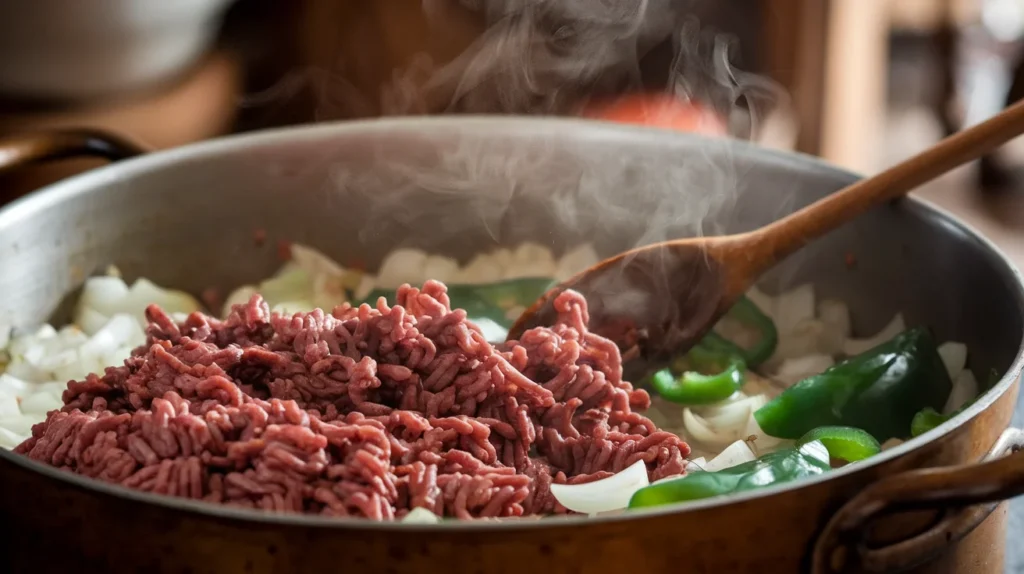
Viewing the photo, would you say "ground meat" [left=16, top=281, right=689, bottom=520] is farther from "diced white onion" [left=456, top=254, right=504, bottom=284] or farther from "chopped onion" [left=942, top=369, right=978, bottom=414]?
"diced white onion" [left=456, top=254, right=504, bottom=284]

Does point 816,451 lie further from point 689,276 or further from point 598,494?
point 689,276

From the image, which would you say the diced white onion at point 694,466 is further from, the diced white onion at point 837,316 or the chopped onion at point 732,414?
the diced white onion at point 837,316

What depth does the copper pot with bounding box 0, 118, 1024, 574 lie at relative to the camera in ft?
3.25

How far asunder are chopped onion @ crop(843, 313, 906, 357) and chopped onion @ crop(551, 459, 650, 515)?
2.73 ft

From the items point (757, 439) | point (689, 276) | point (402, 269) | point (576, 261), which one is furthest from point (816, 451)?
point (402, 269)

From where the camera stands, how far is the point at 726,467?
1.50 meters

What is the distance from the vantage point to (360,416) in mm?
1342

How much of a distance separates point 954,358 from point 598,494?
0.80 metres

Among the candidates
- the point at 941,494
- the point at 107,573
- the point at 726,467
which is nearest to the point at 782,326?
the point at 726,467

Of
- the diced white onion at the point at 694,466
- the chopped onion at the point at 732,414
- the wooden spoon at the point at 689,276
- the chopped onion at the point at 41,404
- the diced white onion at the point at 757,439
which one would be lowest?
the diced white onion at the point at 694,466

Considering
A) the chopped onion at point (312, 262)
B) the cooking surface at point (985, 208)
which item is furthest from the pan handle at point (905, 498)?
the cooking surface at point (985, 208)

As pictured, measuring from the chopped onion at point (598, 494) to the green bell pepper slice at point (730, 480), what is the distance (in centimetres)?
5

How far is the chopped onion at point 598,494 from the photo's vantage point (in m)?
1.32


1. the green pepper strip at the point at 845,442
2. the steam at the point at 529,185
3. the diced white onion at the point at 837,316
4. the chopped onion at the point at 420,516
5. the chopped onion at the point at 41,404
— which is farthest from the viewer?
the steam at the point at 529,185
